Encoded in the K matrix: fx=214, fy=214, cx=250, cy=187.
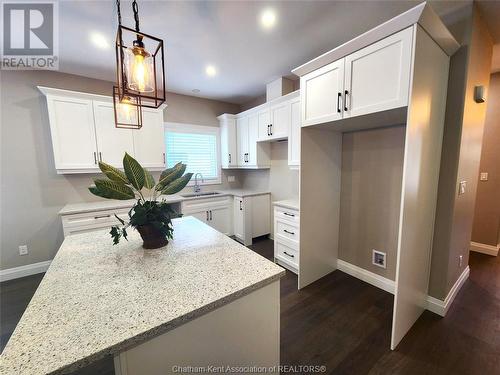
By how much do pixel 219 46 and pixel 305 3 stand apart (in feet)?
3.17

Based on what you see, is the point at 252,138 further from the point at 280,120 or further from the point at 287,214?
the point at 287,214

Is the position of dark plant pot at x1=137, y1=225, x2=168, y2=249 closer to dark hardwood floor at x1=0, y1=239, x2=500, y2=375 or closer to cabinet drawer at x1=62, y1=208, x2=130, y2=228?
dark hardwood floor at x1=0, y1=239, x2=500, y2=375

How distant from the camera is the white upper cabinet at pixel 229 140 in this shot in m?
3.99

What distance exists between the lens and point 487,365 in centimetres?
150

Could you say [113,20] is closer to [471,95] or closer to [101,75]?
[101,75]

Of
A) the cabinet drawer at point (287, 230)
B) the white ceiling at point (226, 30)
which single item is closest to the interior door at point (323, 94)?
the white ceiling at point (226, 30)

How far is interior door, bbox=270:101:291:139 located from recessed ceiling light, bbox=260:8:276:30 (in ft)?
3.53

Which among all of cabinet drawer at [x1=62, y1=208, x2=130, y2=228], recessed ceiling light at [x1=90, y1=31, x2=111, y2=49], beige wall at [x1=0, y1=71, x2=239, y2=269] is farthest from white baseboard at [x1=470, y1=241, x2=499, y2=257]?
beige wall at [x1=0, y1=71, x2=239, y2=269]

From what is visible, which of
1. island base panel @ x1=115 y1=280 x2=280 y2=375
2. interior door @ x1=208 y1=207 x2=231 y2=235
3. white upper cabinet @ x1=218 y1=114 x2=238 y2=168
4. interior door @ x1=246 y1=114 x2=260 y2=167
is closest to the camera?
island base panel @ x1=115 y1=280 x2=280 y2=375

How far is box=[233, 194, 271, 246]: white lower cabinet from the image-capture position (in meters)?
3.59

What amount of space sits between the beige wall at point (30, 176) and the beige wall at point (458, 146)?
4.21m

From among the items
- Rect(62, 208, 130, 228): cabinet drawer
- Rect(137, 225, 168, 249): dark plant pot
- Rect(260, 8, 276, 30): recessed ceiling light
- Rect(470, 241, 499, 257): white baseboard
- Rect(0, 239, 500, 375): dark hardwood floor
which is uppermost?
Rect(260, 8, 276, 30): recessed ceiling light

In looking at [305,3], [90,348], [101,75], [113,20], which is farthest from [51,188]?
[305,3]

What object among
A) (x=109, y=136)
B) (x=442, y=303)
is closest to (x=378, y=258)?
(x=442, y=303)
